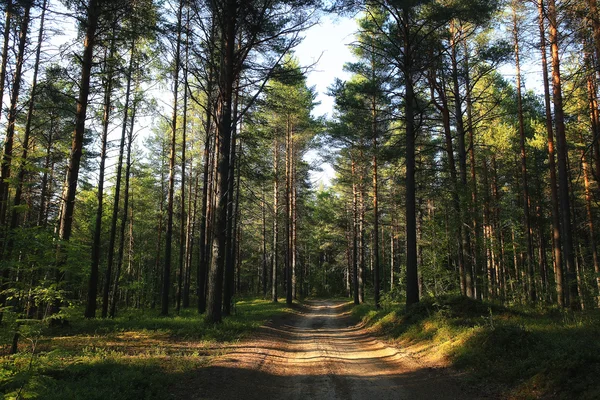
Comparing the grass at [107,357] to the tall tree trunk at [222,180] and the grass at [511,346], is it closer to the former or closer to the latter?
the tall tree trunk at [222,180]

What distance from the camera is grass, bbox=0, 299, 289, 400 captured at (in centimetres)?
470

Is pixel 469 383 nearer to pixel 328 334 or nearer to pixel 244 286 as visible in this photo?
pixel 328 334

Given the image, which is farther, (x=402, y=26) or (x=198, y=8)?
(x=402, y=26)

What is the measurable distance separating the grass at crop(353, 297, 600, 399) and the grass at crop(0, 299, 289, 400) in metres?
5.37

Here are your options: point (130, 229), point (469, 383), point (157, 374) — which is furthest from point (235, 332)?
point (130, 229)

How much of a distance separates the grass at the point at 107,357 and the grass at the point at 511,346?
17.6 ft

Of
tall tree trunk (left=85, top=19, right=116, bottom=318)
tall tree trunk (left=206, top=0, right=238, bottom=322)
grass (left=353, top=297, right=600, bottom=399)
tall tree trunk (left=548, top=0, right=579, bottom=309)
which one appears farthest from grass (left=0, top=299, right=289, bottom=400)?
tall tree trunk (left=548, top=0, right=579, bottom=309)

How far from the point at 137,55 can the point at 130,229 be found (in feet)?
61.5

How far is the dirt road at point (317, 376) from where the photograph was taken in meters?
5.67

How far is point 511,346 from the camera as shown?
22.2ft

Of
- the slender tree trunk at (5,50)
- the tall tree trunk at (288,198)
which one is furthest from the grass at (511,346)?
the slender tree trunk at (5,50)

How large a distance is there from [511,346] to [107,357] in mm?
8236

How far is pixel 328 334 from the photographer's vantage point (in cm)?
1308

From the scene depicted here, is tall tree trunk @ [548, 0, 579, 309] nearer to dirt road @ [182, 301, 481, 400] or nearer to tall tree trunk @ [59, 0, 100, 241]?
dirt road @ [182, 301, 481, 400]
